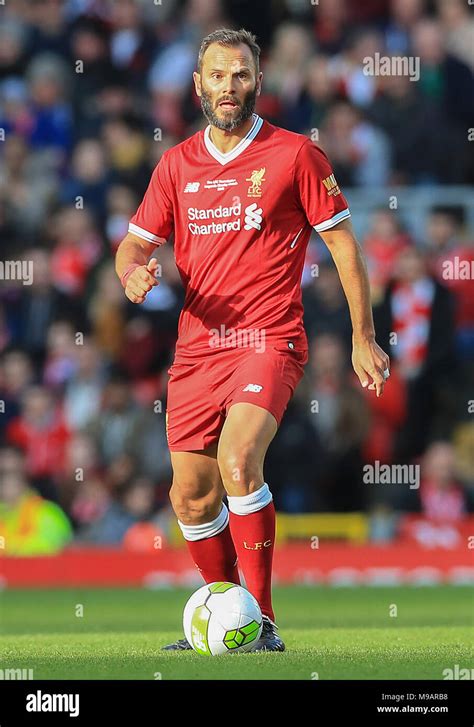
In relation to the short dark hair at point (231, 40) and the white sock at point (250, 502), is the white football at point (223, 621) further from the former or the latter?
the short dark hair at point (231, 40)

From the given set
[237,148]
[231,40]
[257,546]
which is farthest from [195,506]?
[231,40]

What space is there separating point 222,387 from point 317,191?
42.2 inches

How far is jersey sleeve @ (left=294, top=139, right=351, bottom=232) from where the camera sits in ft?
23.2

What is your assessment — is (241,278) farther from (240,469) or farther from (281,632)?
(281,632)

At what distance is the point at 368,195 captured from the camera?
1522cm

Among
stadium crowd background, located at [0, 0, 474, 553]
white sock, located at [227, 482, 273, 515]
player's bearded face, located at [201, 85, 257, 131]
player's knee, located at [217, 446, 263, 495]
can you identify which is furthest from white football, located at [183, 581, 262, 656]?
stadium crowd background, located at [0, 0, 474, 553]

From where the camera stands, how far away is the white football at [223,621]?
6.58m

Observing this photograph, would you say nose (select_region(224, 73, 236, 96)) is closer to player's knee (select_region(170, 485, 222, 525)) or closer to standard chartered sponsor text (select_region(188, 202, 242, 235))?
standard chartered sponsor text (select_region(188, 202, 242, 235))

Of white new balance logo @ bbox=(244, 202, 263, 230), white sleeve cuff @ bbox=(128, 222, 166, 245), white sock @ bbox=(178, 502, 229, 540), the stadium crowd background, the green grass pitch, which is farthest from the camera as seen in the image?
the stadium crowd background

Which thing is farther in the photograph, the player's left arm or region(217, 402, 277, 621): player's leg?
the player's left arm

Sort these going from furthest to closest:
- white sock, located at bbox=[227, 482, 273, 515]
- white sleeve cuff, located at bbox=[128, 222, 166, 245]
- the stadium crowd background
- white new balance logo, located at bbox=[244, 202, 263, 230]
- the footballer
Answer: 1. the stadium crowd background
2. white sleeve cuff, located at bbox=[128, 222, 166, 245]
3. white new balance logo, located at bbox=[244, 202, 263, 230]
4. the footballer
5. white sock, located at bbox=[227, 482, 273, 515]

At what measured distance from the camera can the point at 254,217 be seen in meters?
7.12

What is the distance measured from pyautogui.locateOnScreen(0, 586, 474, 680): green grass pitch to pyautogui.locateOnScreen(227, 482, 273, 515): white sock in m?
0.69

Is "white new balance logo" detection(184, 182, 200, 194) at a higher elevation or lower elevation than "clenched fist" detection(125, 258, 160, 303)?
higher
